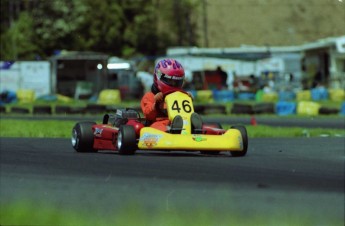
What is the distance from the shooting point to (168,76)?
962 cm

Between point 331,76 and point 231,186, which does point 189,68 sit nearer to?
point 331,76

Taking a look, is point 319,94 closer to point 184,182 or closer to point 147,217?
point 184,182

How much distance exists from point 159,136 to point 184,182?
7.03ft

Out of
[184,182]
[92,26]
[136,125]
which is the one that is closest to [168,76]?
[136,125]

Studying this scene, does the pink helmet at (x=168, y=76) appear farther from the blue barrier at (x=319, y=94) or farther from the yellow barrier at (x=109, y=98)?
the blue barrier at (x=319, y=94)

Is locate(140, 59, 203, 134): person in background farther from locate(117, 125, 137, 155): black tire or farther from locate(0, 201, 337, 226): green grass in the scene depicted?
locate(0, 201, 337, 226): green grass

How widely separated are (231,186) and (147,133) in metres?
2.50

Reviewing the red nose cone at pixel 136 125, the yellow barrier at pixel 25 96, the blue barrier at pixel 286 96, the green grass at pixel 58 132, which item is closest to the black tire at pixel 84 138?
the red nose cone at pixel 136 125

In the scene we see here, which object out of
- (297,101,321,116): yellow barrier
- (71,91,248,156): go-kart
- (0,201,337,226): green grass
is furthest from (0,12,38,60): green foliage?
(0,201,337,226): green grass

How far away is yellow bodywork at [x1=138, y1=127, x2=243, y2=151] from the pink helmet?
0.64 metres

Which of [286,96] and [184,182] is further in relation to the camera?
[286,96]

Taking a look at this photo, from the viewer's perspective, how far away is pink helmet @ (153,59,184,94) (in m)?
9.62

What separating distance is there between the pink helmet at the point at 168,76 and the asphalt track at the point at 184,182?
644mm

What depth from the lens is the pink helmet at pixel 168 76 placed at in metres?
9.62
